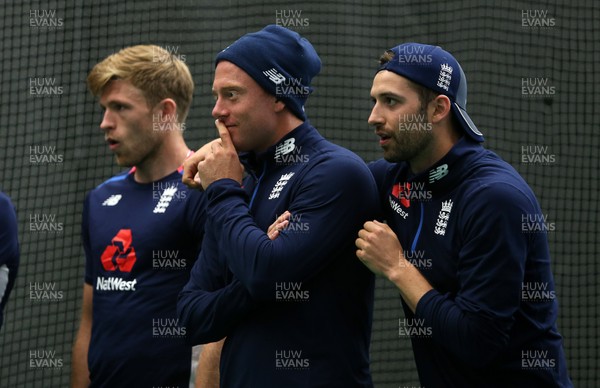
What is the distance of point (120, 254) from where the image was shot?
4117 mm

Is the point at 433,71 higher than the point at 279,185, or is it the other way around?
the point at 433,71

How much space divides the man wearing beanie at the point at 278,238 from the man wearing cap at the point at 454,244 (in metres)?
0.14

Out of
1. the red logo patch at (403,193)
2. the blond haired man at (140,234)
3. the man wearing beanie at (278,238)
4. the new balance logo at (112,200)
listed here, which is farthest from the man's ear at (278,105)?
the new balance logo at (112,200)

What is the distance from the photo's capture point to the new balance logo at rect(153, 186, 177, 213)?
13.6ft

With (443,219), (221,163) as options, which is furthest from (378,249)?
(221,163)

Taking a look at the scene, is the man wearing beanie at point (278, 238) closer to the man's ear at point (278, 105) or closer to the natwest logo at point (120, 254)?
the man's ear at point (278, 105)

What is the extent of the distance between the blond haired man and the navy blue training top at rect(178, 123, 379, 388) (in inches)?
25.2

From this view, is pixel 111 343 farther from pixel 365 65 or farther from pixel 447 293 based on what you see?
pixel 365 65

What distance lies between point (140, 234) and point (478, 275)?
1.59 m

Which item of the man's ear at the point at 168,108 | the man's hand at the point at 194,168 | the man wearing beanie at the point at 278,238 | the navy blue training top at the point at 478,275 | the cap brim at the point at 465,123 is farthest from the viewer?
the man's ear at the point at 168,108

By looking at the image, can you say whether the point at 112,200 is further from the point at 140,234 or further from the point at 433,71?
the point at 433,71

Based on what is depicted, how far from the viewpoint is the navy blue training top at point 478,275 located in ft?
9.98

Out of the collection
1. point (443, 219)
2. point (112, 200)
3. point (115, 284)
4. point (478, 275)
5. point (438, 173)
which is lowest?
point (115, 284)

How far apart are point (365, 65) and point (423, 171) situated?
4133 millimetres
